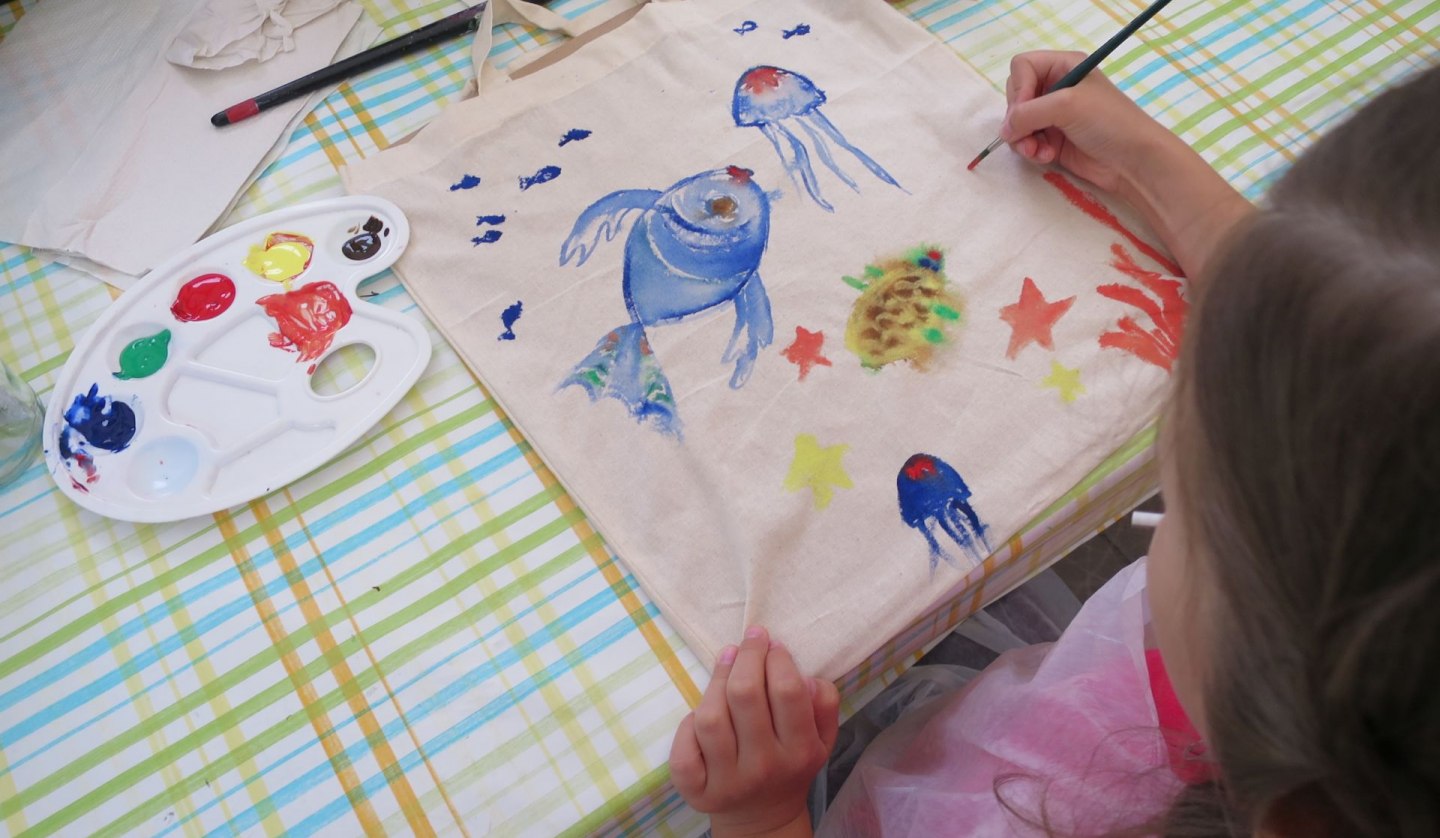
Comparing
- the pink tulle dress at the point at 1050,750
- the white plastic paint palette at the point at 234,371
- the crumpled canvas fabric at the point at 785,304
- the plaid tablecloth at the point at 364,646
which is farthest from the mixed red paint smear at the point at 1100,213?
the white plastic paint palette at the point at 234,371

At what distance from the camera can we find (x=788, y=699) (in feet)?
1.63

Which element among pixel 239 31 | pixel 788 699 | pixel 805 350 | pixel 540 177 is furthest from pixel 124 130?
pixel 788 699

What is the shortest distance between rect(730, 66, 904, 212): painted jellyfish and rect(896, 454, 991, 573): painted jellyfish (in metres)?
0.21

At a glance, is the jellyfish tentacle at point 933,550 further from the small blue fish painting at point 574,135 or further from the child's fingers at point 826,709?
the small blue fish painting at point 574,135

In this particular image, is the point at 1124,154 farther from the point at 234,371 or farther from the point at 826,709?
the point at 234,371

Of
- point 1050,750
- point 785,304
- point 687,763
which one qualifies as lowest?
point 1050,750

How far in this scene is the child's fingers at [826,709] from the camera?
0.51 metres

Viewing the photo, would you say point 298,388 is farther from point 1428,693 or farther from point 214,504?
point 1428,693

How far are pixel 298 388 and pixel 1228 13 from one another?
0.79 meters

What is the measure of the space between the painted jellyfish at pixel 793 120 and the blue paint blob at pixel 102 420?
0.47 m

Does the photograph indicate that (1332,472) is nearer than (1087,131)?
Yes

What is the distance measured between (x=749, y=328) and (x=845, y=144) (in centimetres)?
18

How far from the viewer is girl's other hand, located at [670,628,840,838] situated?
491 millimetres

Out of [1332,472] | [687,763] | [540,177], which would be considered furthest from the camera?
[540,177]
